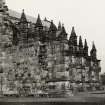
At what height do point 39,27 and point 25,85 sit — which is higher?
point 39,27

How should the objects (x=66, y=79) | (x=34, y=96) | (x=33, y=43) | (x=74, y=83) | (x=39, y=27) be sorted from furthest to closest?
(x=74, y=83) < (x=66, y=79) < (x=39, y=27) < (x=33, y=43) < (x=34, y=96)

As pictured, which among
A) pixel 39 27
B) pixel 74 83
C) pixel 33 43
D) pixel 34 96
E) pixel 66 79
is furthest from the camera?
pixel 74 83

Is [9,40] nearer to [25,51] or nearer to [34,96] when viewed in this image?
[25,51]

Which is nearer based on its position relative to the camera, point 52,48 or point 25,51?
point 25,51

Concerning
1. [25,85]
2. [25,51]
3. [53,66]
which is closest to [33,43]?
[25,51]

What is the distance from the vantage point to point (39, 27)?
111 ft

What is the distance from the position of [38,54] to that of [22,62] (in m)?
2.03

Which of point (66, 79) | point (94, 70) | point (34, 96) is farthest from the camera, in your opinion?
point (94, 70)

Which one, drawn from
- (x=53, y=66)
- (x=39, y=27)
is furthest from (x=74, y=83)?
(x=39, y=27)

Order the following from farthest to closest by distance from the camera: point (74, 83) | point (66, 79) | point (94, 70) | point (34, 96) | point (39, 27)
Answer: point (94, 70) → point (74, 83) → point (66, 79) → point (39, 27) → point (34, 96)

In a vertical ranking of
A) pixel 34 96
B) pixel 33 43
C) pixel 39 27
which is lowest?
pixel 34 96

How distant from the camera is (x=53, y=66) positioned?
37719 mm

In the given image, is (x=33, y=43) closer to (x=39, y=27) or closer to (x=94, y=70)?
(x=39, y=27)

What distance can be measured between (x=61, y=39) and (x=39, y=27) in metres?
4.55
